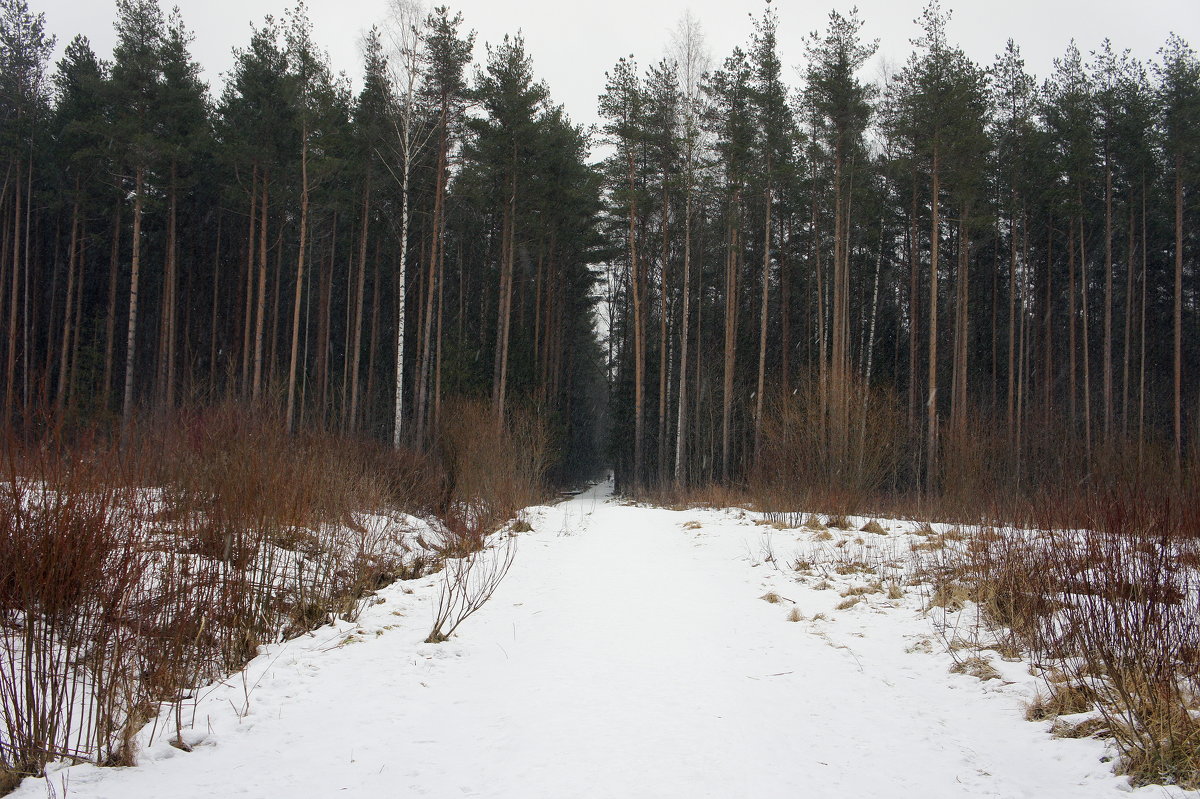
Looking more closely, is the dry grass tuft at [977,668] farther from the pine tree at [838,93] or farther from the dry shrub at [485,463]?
the pine tree at [838,93]

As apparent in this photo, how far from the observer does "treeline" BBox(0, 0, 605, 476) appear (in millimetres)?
18203

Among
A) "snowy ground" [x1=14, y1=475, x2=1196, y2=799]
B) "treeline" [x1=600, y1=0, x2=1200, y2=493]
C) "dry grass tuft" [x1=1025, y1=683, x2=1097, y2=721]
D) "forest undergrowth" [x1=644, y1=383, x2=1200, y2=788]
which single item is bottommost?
"snowy ground" [x1=14, y1=475, x2=1196, y2=799]

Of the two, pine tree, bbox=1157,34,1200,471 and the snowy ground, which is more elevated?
pine tree, bbox=1157,34,1200,471

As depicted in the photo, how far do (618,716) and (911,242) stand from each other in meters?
24.6

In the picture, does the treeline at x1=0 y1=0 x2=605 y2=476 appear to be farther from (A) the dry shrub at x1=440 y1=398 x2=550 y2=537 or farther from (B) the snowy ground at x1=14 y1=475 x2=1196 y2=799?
(B) the snowy ground at x1=14 y1=475 x2=1196 y2=799

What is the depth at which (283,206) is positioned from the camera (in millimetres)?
21938

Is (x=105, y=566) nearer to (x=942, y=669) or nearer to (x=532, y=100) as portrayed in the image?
Result: (x=942, y=669)

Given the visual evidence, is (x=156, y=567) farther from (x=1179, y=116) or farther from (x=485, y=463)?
(x=1179, y=116)

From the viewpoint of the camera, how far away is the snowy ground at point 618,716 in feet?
7.97

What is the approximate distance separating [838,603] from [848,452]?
8.22 meters

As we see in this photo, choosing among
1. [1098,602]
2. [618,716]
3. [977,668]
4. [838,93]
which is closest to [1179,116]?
[838,93]

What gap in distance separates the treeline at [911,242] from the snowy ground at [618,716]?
8619mm

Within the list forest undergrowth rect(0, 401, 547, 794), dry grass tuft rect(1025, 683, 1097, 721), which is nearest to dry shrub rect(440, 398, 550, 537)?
forest undergrowth rect(0, 401, 547, 794)

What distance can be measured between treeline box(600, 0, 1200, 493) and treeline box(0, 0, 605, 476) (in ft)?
14.0
